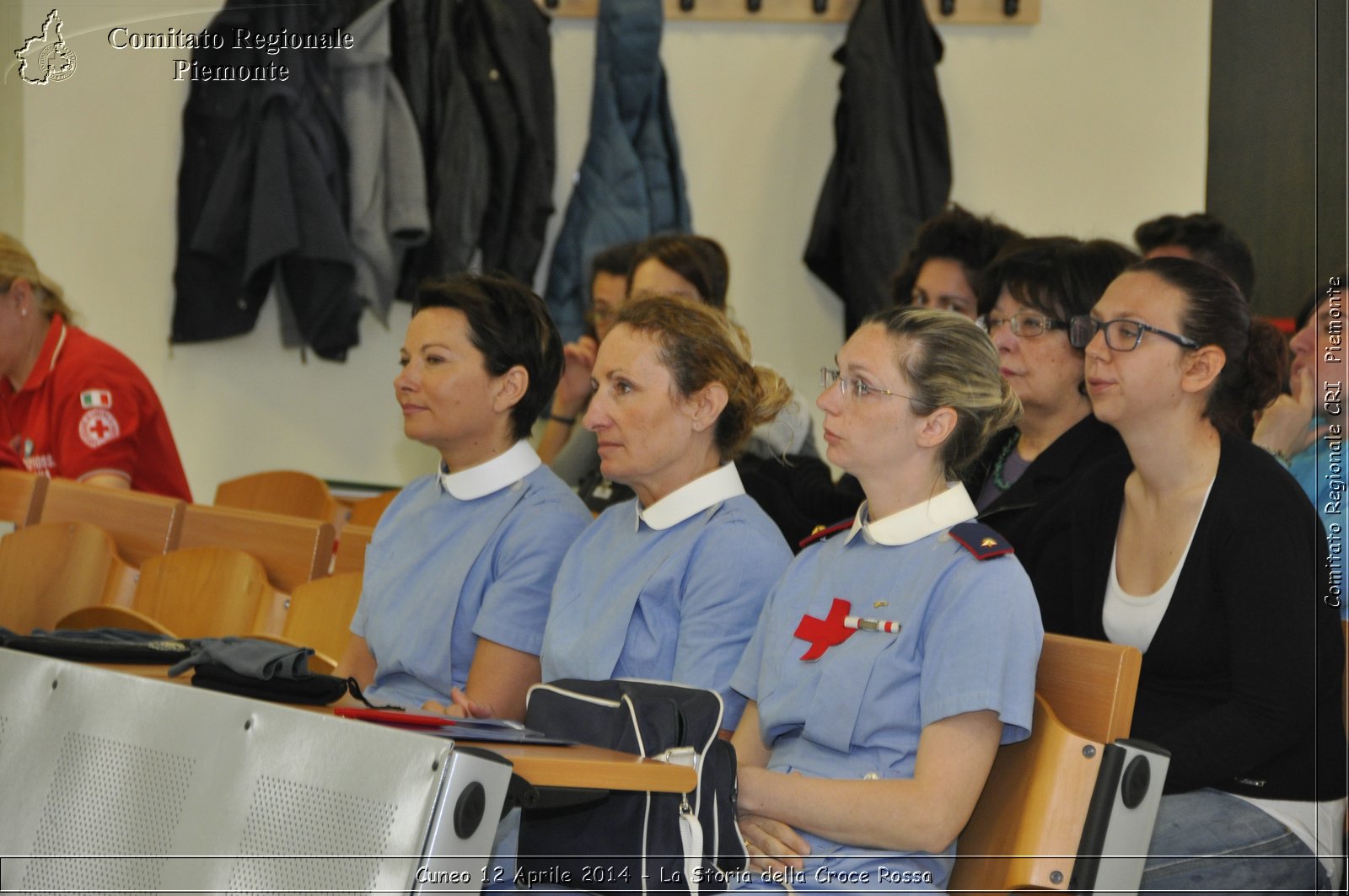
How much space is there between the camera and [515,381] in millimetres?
2480

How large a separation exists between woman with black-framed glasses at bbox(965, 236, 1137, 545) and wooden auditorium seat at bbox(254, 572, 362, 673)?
127 cm

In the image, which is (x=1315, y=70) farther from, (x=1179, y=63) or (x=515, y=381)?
(x=1179, y=63)

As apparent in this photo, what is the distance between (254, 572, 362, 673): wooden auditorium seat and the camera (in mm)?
2773

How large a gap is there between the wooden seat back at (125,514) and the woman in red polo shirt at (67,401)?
0.58 ft

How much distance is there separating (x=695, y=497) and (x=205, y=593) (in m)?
1.38

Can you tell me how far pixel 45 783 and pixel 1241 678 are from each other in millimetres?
1606

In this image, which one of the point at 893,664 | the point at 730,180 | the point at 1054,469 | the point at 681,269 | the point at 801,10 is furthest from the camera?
the point at 730,180

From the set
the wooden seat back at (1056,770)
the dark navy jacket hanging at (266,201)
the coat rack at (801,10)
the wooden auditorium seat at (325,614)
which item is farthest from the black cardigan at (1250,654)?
the dark navy jacket hanging at (266,201)

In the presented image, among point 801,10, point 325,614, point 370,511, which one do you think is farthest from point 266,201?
point 325,614

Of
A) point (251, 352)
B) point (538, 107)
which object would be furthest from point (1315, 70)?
point (251, 352)

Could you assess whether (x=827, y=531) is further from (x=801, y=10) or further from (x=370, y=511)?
(x=801, y=10)

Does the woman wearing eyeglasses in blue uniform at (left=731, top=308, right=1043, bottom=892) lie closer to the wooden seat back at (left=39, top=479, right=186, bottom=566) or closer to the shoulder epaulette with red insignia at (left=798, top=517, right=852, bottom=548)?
the shoulder epaulette with red insignia at (left=798, top=517, right=852, bottom=548)

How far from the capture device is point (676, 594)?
83.1 inches

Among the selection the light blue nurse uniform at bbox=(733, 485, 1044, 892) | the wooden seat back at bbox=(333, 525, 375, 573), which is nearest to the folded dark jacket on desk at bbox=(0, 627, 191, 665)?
the light blue nurse uniform at bbox=(733, 485, 1044, 892)
